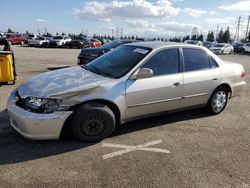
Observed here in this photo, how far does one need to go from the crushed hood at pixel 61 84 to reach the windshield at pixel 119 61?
0.24 metres

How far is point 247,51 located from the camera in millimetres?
37969

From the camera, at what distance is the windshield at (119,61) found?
14.5ft

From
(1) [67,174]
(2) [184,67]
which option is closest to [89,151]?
(1) [67,174]

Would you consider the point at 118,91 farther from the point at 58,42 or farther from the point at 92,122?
the point at 58,42

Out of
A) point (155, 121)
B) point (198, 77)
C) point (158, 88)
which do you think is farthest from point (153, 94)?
point (198, 77)

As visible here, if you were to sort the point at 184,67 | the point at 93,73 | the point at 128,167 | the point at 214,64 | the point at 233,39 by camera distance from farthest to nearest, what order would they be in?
the point at 233,39 < the point at 214,64 < the point at 184,67 < the point at 93,73 < the point at 128,167

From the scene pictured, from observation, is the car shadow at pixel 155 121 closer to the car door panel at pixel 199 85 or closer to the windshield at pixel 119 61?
the car door panel at pixel 199 85

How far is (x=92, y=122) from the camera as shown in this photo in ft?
13.1

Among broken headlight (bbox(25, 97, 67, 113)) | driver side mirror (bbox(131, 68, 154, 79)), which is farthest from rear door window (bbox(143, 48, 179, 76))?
broken headlight (bbox(25, 97, 67, 113))

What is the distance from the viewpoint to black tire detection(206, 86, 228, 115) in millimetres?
5414

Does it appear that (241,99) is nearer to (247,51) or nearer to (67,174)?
(67,174)

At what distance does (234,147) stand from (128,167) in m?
1.85

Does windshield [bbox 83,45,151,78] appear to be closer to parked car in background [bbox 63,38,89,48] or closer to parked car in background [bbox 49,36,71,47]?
parked car in background [bbox 49,36,71,47]

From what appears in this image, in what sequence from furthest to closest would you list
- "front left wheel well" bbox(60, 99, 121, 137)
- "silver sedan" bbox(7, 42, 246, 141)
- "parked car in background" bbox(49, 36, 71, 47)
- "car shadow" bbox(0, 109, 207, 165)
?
"parked car in background" bbox(49, 36, 71, 47), "front left wheel well" bbox(60, 99, 121, 137), "silver sedan" bbox(7, 42, 246, 141), "car shadow" bbox(0, 109, 207, 165)
